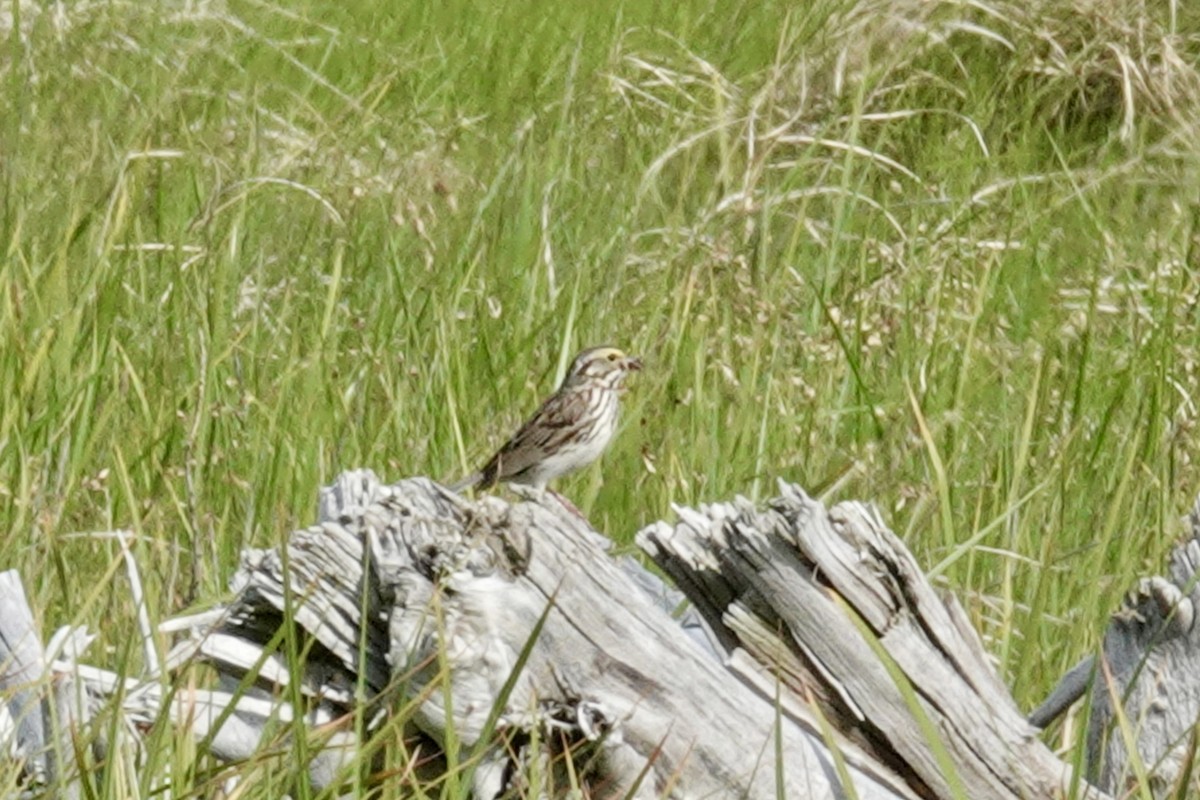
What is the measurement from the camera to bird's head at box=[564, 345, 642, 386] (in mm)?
4949

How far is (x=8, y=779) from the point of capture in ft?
8.49

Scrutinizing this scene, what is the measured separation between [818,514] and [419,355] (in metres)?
1.85

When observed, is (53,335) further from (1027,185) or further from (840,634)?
(1027,185)

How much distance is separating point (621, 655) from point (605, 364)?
2.27 m

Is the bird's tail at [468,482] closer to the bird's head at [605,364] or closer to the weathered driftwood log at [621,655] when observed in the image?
the bird's head at [605,364]

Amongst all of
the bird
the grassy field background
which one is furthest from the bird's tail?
the grassy field background

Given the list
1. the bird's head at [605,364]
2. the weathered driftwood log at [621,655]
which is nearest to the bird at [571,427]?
the bird's head at [605,364]

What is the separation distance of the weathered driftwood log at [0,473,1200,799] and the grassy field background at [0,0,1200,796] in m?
0.24

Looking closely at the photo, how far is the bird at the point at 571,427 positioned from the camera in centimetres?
456

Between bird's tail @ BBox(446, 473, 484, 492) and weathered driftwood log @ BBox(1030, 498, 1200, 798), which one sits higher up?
weathered driftwood log @ BBox(1030, 498, 1200, 798)

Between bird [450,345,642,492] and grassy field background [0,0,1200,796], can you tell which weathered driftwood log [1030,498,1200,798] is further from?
bird [450,345,642,492]

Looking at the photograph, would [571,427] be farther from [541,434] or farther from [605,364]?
[605,364]

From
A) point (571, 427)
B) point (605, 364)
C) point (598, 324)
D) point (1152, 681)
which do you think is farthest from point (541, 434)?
point (1152, 681)

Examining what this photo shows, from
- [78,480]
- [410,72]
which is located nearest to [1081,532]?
[78,480]
